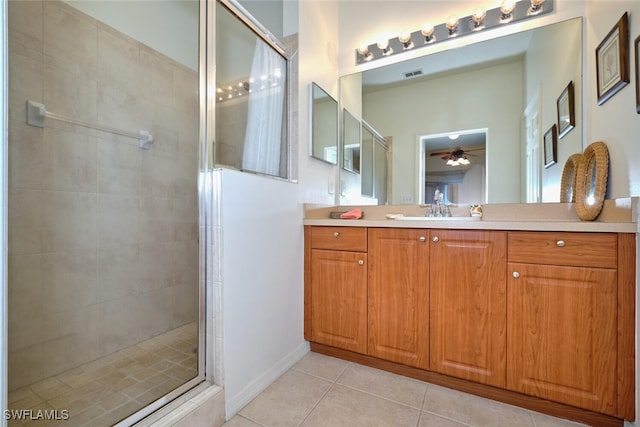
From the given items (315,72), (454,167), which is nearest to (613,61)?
(454,167)

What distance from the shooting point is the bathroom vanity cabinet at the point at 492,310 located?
1126 mm

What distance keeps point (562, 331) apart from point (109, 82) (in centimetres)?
271

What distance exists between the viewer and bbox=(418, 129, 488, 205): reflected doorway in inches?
70.7

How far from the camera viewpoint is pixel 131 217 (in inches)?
72.2

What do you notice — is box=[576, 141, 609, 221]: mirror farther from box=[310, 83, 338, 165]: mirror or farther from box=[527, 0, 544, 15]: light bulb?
box=[310, 83, 338, 165]: mirror

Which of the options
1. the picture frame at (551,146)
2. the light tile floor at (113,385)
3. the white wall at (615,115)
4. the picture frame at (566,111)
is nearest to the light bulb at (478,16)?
the white wall at (615,115)

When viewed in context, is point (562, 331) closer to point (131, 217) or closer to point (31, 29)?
point (131, 217)

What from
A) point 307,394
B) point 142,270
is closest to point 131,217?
point 142,270

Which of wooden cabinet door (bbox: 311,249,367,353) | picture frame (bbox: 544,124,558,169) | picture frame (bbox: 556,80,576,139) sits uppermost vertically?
picture frame (bbox: 556,80,576,139)

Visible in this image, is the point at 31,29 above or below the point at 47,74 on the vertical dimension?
above

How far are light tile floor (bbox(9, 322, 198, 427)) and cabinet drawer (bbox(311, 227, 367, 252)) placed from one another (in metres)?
0.84

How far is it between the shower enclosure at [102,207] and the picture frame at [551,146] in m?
1.95

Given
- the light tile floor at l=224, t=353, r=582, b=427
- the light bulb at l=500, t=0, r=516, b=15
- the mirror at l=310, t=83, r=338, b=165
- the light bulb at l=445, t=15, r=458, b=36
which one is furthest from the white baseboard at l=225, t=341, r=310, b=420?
the light bulb at l=500, t=0, r=516, b=15

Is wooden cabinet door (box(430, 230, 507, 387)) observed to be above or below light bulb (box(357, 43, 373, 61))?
below
